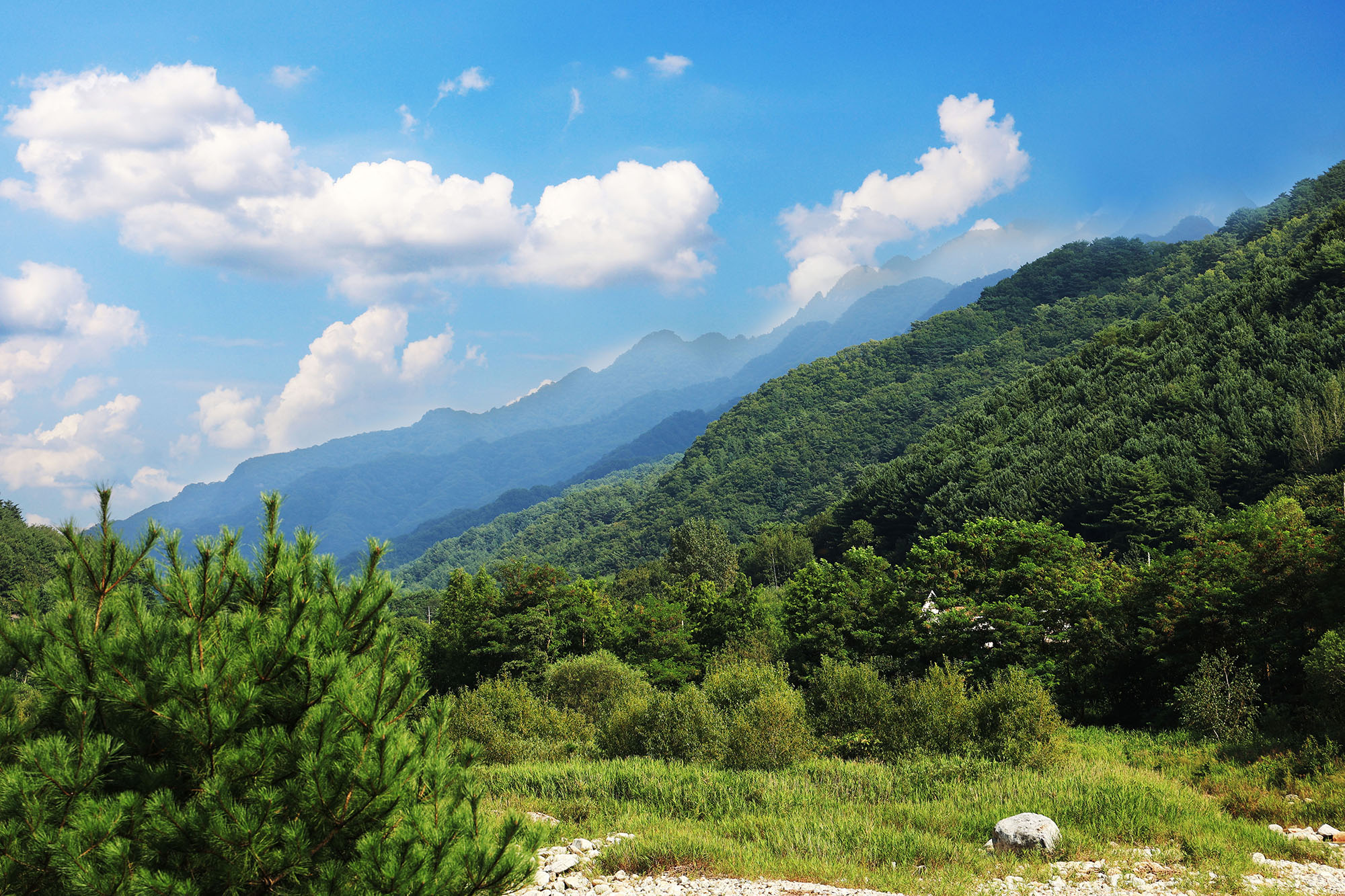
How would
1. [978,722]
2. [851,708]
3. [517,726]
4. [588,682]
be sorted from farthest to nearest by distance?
[588,682] → [517,726] → [851,708] → [978,722]

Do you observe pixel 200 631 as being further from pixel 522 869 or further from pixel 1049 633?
pixel 1049 633

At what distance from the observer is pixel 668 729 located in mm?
19578

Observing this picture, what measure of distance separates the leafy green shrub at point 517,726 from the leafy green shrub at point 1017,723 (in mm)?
10491

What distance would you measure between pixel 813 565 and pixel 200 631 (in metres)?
35.8

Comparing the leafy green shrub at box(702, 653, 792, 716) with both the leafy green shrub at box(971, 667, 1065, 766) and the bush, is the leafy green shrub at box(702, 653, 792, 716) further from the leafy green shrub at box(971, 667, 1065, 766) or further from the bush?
the leafy green shrub at box(971, 667, 1065, 766)

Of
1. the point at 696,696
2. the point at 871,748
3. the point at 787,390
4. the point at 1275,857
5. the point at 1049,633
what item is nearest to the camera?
the point at 1275,857

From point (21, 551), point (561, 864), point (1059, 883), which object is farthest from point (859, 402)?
point (561, 864)

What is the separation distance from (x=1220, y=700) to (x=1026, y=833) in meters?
12.2

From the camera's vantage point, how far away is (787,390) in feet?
607

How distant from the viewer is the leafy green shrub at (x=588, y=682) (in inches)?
1231

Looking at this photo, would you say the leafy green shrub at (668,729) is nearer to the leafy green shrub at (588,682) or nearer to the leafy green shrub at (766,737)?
the leafy green shrub at (766,737)

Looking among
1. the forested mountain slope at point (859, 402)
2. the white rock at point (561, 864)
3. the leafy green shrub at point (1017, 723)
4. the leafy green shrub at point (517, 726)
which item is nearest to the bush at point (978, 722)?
the leafy green shrub at point (1017, 723)

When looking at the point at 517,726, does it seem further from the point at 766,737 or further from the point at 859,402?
the point at 859,402

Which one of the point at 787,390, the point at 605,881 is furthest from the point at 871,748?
the point at 787,390
